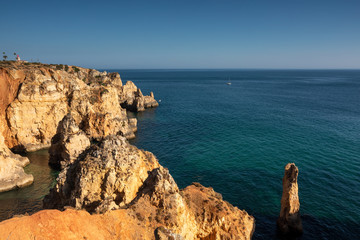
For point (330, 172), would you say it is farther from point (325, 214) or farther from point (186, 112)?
point (186, 112)

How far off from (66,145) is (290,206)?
131 ft

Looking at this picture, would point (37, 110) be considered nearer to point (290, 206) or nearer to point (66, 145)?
point (66, 145)

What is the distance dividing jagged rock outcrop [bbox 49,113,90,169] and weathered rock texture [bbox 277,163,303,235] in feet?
123

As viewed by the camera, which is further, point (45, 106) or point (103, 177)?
point (45, 106)

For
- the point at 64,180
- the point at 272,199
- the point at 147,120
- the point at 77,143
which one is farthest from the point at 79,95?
the point at 272,199

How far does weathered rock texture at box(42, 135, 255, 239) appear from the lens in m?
16.5

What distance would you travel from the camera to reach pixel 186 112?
329 feet

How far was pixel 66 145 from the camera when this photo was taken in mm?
42531

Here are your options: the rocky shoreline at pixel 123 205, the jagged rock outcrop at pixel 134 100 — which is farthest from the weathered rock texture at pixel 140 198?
the jagged rock outcrop at pixel 134 100

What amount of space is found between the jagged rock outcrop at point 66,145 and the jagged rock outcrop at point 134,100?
55.2m

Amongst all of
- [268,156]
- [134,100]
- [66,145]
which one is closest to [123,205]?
[66,145]

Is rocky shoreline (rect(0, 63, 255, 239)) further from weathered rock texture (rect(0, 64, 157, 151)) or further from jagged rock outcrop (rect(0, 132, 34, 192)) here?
weathered rock texture (rect(0, 64, 157, 151))

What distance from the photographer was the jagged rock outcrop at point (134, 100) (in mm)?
101881

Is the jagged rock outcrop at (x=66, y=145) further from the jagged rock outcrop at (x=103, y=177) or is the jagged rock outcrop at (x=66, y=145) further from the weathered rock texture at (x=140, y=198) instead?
the jagged rock outcrop at (x=103, y=177)
